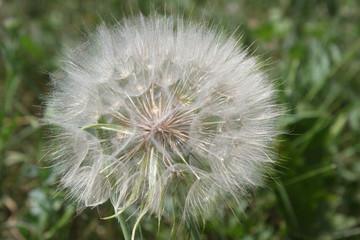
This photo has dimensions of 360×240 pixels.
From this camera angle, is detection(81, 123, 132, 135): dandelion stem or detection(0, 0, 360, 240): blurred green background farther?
detection(0, 0, 360, 240): blurred green background

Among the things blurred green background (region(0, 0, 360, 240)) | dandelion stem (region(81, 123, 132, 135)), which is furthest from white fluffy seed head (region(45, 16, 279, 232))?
blurred green background (region(0, 0, 360, 240))

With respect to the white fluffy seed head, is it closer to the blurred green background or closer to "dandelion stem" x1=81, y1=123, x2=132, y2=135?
"dandelion stem" x1=81, y1=123, x2=132, y2=135

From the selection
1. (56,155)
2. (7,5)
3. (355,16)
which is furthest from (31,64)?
(355,16)

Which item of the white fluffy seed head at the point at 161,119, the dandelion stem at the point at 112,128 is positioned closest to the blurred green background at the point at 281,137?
the white fluffy seed head at the point at 161,119

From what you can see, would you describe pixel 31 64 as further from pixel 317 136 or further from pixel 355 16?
pixel 355 16

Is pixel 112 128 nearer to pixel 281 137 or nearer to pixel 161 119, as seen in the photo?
pixel 161 119

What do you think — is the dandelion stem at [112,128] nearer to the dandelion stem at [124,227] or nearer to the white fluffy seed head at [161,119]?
the white fluffy seed head at [161,119]
